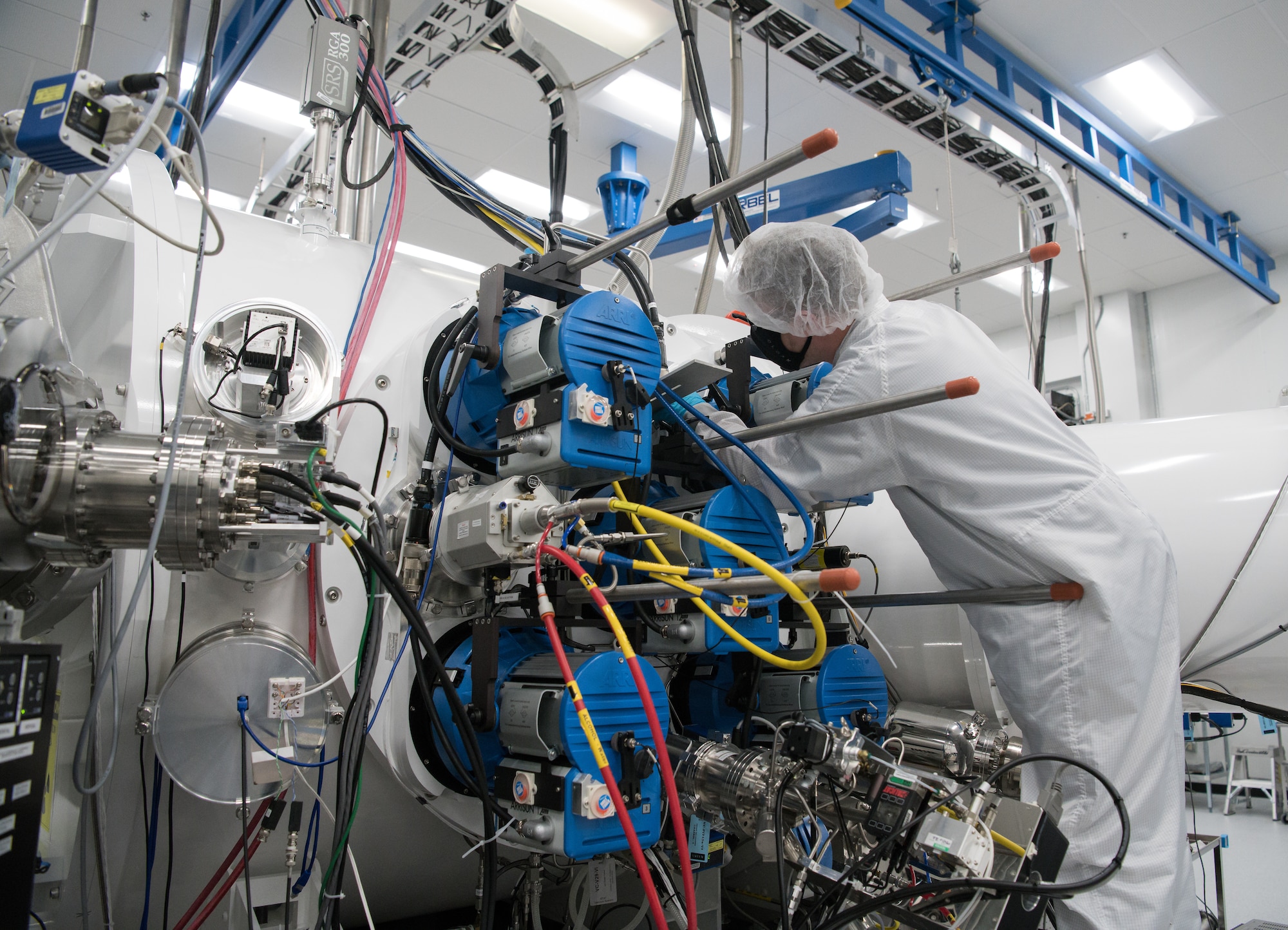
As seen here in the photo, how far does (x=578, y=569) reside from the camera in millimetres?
1125

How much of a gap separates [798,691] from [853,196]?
146cm

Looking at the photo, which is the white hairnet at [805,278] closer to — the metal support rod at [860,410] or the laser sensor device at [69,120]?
the metal support rod at [860,410]

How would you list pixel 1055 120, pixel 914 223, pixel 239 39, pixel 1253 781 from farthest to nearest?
1. pixel 914 223
2. pixel 1253 781
3. pixel 1055 120
4. pixel 239 39

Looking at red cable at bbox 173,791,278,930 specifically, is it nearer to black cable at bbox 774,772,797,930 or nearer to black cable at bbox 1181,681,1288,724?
black cable at bbox 774,772,797,930

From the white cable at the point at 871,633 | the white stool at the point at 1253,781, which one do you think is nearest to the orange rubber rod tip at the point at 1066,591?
the white cable at the point at 871,633

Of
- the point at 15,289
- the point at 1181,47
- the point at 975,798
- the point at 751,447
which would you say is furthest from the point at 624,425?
the point at 1181,47

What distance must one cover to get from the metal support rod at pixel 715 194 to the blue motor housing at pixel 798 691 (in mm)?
866

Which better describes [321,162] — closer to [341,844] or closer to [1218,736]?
[341,844]

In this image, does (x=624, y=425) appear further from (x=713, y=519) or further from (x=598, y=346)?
(x=713, y=519)

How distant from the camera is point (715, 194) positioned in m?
1.20

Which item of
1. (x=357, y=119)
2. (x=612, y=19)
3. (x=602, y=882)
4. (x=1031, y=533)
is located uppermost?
(x=612, y=19)

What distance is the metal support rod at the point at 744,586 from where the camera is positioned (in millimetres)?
926

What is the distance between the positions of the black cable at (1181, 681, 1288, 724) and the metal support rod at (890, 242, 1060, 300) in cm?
101

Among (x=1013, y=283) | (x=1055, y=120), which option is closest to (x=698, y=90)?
(x=1055, y=120)
